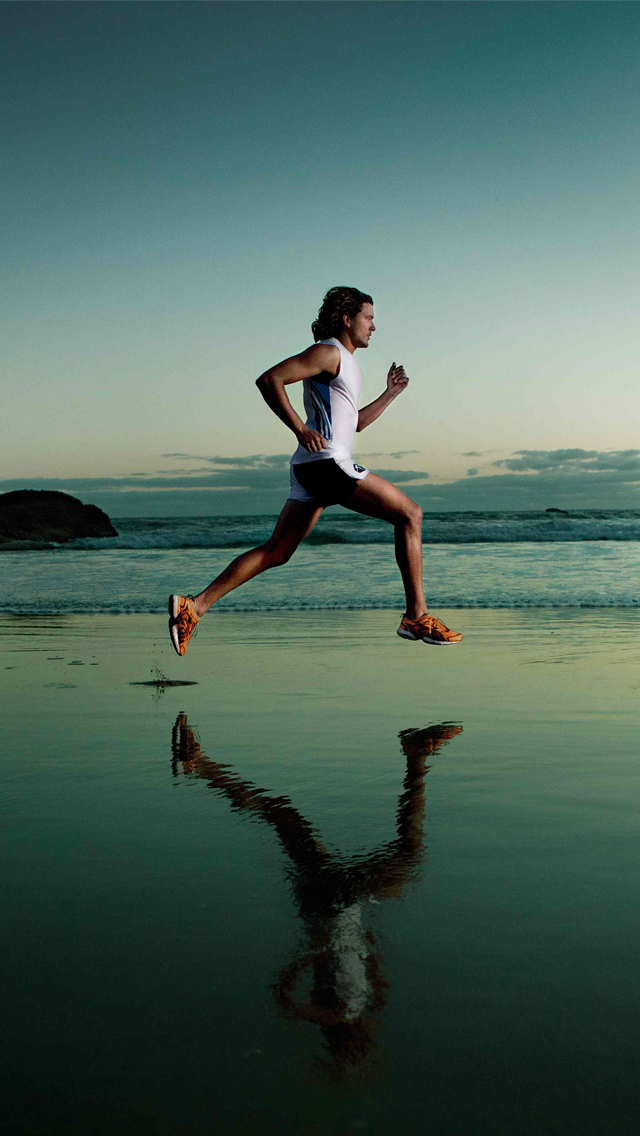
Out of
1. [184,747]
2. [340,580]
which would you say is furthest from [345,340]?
[340,580]

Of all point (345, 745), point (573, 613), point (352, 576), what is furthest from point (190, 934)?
point (352, 576)

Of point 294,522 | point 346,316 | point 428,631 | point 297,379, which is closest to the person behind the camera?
point 297,379

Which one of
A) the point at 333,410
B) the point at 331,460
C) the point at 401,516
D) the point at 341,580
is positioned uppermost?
the point at 333,410

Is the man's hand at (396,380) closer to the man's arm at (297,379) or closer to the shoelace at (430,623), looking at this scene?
the man's arm at (297,379)

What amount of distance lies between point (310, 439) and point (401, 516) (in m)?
0.81

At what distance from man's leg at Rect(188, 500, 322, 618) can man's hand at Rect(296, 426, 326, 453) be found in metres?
0.45

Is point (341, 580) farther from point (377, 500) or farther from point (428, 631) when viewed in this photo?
point (377, 500)

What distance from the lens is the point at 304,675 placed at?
21.9 feet

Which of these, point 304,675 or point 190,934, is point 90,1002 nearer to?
point 190,934

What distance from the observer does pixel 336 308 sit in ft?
17.2

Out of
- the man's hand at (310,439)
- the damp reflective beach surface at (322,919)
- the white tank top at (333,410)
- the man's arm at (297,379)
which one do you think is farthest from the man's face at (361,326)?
the damp reflective beach surface at (322,919)

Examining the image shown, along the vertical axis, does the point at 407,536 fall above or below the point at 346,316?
below

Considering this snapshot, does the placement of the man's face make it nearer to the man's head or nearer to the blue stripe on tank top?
the man's head

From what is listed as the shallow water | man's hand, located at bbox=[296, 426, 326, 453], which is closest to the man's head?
man's hand, located at bbox=[296, 426, 326, 453]
